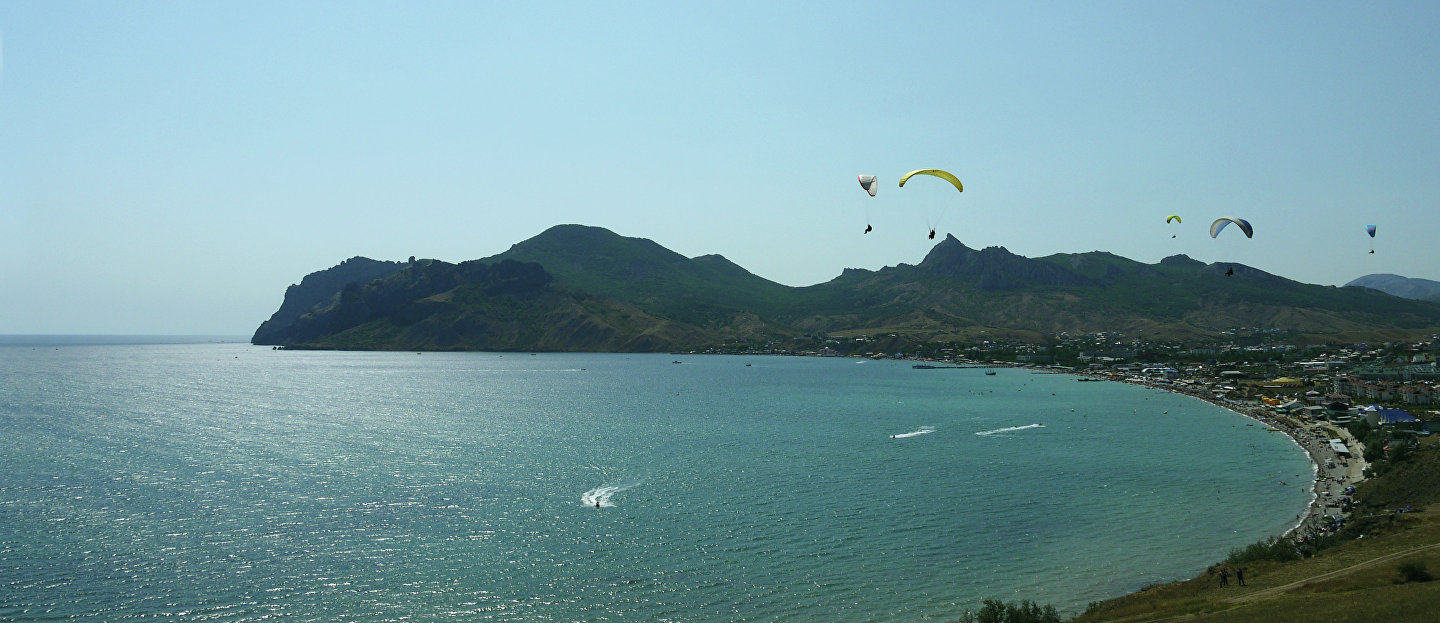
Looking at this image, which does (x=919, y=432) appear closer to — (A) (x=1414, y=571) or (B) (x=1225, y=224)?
(B) (x=1225, y=224)

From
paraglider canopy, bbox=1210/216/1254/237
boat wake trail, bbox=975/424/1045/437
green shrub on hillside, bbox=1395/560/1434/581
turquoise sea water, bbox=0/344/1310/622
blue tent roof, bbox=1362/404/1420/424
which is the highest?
paraglider canopy, bbox=1210/216/1254/237

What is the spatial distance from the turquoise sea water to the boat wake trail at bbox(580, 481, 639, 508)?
0.32 metres

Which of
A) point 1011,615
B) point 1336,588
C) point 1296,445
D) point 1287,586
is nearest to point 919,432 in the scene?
point 1296,445

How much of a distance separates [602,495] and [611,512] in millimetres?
5091

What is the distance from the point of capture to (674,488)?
5903cm

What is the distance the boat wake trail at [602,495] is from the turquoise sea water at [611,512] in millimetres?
317

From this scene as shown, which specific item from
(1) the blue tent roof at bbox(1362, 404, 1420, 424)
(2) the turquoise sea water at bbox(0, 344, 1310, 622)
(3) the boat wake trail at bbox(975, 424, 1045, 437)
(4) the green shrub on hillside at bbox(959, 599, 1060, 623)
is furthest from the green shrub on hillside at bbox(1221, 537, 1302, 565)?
(1) the blue tent roof at bbox(1362, 404, 1420, 424)

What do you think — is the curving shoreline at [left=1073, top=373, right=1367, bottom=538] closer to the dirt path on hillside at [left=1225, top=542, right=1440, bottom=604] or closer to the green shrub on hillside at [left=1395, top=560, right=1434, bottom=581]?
the dirt path on hillside at [left=1225, top=542, right=1440, bottom=604]

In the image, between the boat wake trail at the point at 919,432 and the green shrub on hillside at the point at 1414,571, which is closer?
the green shrub on hillside at the point at 1414,571

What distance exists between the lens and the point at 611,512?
51625 millimetres

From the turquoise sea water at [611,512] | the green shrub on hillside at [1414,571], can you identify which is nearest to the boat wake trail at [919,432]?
the turquoise sea water at [611,512]

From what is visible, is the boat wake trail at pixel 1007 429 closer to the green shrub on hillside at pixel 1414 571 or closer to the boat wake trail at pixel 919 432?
the boat wake trail at pixel 919 432

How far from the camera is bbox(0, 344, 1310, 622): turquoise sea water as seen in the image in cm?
3628

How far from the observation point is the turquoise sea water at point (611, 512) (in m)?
36.3
